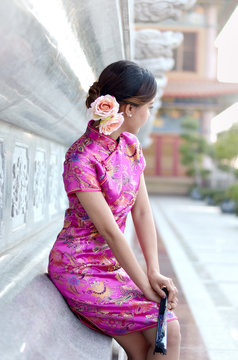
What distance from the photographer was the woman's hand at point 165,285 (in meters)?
1.26

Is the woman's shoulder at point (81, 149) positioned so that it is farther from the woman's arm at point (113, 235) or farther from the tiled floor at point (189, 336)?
the tiled floor at point (189, 336)

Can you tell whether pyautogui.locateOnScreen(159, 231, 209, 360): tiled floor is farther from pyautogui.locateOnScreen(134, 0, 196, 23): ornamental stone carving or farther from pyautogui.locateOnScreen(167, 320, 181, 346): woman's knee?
pyautogui.locateOnScreen(134, 0, 196, 23): ornamental stone carving

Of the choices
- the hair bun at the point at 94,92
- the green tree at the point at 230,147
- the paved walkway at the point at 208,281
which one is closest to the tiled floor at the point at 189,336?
the paved walkway at the point at 208,281

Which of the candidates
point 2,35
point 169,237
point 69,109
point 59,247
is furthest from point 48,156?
point 169,237

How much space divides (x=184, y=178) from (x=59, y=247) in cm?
1632

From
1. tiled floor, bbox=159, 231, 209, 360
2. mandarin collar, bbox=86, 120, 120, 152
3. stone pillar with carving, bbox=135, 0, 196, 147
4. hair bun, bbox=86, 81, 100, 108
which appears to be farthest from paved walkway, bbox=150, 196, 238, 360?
stone pillar with carving, bbox=135, 0, 196, 147

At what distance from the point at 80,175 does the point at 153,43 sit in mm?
2741

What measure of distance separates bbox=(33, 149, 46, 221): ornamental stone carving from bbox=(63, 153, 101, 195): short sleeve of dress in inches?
23.9

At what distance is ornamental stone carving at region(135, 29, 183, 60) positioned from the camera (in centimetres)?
377

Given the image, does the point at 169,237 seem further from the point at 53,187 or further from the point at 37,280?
the point at 37,280

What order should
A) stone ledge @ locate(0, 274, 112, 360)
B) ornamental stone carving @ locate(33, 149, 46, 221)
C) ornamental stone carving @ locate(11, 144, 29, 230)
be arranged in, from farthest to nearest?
ornamental stone carving @ locate(33, 149, 46, 221)
ornamental stone carving @ locate(11, 144, 29, 230)
stone ledge @ locate(0, 274, 112, 360)

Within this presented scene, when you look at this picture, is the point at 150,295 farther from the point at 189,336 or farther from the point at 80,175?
the point at 189,336

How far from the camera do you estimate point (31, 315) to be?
111 cm

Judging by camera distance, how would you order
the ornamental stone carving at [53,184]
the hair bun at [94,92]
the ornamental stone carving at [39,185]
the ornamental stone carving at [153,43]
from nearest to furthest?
the hair bun at [94,92]
the ornamental stone carving at [39,185]
the ornamental stone carving at [53,184]
the ornamental stone carving at [153,43]
